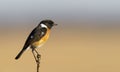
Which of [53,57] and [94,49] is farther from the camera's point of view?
[94,49]

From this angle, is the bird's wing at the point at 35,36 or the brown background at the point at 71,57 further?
the brown background at the point at 71,57

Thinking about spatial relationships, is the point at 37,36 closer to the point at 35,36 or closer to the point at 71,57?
the point at 35,36

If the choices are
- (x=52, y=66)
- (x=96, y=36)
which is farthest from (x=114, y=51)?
(x=96, y=36)

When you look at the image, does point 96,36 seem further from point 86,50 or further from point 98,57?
point 98,57

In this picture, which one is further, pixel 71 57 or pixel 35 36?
pixel 71 57

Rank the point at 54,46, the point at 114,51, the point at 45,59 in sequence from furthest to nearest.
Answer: the point at 54,46 → the point at 114,51 → the point at 45,59

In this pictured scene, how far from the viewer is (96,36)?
77.8 feet

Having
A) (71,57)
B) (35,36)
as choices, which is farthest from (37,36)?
(71,57)

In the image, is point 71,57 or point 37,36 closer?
point 37,36

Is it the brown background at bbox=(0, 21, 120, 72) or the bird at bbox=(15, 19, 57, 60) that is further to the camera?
the brown background at bbox=(0, 21, 120, 72)

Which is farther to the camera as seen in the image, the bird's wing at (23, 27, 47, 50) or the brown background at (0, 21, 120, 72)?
the brown background at (0, 21, 120, 72)

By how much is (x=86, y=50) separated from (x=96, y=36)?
14.6ft

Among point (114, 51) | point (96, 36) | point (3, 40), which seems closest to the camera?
point (114, 51)

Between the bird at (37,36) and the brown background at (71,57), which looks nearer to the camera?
the bird at (37,36)
